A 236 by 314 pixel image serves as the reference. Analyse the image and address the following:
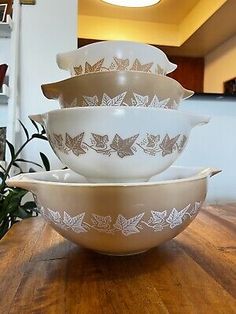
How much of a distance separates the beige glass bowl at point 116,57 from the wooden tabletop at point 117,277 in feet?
1.02

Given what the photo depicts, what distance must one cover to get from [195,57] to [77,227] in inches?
92.1

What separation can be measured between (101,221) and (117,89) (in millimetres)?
208

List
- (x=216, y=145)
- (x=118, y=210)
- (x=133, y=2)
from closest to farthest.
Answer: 1. (x=118, y=210)
2. (x=216, y=145)
3. (x=133, y=2)

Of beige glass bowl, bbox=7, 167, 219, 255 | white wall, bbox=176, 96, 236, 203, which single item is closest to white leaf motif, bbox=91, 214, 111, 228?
beige glass bowl, bbox=7, 167, 219, 255

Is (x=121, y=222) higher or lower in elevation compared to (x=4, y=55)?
lower

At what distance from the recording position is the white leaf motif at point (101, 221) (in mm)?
421

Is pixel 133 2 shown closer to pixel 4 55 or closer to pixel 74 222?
pixel 4 55

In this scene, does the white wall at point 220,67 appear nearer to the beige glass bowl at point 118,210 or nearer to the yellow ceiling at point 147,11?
the yellow ceiling at point 147,11

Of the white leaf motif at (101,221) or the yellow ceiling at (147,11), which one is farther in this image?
the yellow ceiling at (147,11)

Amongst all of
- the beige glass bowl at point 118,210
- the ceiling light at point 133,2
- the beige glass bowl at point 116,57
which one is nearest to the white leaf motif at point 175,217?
the beige glass bowl at point 118,210

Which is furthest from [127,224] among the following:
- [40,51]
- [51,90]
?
[40,51]

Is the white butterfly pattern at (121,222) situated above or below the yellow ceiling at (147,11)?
below

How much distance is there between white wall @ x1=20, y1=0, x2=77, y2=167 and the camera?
158cm

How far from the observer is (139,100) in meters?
0.51
